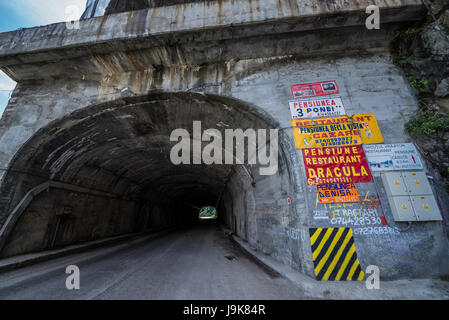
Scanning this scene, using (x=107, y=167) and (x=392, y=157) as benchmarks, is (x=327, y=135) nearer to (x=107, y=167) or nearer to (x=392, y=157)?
(x=392, y=157)

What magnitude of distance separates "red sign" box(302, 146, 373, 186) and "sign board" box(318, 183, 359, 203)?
96 millimetres

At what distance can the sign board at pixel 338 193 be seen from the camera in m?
3.98

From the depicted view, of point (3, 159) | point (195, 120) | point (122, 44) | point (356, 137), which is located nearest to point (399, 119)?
point (356, 137)

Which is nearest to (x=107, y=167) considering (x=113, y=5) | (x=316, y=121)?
(x=113, y=5)

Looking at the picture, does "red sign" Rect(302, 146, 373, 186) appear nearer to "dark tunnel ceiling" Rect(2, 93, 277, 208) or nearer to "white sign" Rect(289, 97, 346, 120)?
"white sign" Rect(289, 97, 346, 120)

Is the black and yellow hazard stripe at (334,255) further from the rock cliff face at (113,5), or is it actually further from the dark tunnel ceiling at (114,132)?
the rock cliff face at (113,5)

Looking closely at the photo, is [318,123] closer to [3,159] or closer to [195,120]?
[195,120]

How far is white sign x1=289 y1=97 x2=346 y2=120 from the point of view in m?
4.71

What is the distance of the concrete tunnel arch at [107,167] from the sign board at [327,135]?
1.24 ft

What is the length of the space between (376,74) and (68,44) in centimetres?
902

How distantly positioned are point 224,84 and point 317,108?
2.77 m

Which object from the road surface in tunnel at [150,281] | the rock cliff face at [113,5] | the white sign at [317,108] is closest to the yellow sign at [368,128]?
the white sign at [317,108]

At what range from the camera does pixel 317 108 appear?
479 centimetres

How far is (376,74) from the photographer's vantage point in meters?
5.01
